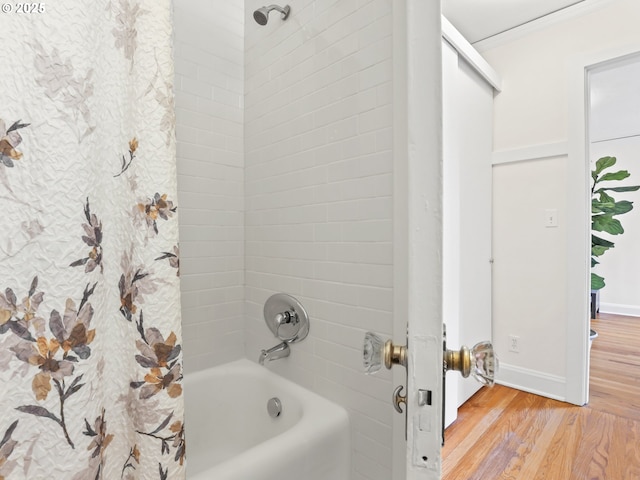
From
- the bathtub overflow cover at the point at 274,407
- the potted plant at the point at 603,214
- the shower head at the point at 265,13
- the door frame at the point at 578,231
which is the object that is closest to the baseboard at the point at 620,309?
the potted plant at the point at 603,214

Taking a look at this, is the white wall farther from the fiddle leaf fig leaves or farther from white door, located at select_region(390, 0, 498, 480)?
white door, located at select_region(390, 0, 498, 480)

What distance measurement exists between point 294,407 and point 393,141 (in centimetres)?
99

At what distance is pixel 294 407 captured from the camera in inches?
48.3

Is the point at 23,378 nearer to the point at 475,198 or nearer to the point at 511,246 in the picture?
the point at 475,198

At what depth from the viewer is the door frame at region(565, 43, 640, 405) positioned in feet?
6.50

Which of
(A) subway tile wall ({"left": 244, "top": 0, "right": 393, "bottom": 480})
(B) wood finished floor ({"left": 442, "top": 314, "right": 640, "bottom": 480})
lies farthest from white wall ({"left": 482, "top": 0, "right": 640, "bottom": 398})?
(A) subway tile wall ({"left": 244, "top": 0, "right": 393, "bottom": 480})

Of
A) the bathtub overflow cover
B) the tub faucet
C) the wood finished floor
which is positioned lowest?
the wood finished floor

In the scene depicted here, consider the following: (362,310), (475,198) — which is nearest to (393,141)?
(362,310)

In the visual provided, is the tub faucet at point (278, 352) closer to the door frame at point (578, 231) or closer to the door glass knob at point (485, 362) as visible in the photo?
the door glass knob at point (485, 362)

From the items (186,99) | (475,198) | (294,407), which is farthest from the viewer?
(475,198)

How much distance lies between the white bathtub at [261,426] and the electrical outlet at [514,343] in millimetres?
1704

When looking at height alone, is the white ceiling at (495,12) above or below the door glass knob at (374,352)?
above

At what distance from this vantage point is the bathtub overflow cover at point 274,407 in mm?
1279

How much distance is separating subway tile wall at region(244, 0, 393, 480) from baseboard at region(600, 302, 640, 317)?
4.94 metres
